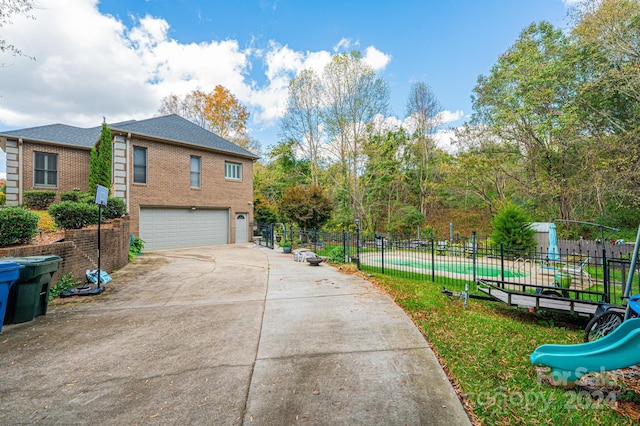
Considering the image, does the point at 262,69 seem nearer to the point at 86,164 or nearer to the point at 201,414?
the point at 86,164

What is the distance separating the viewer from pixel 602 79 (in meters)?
12.4

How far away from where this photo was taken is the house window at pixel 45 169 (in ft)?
42.6

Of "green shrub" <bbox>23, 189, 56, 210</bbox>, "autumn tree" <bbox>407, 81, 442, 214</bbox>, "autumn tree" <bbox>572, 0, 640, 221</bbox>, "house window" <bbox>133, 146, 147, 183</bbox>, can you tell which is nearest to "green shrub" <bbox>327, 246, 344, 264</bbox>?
"house window" <bbox>133, 146, 147, 183</bbox>

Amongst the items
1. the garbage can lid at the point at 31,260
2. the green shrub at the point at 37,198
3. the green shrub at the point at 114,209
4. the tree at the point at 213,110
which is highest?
the tree at the point at 213,110

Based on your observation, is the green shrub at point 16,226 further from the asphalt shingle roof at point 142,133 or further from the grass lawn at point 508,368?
the asphalt shingle roof at point 142,133

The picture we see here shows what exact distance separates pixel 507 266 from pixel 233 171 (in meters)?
15.3

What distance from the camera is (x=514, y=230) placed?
43.6 ft

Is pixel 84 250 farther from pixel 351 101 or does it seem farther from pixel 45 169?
pixel 351 101

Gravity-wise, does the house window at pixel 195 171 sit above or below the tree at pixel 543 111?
below

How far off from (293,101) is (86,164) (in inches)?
544

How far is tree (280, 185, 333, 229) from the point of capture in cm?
1541

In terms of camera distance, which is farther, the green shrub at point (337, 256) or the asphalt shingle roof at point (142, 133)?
the asphalt shingle roof at point (142, 133)

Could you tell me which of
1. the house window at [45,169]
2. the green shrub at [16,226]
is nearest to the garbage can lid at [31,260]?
the green shrub at [16,226]

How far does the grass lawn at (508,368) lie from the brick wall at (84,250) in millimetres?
7178
